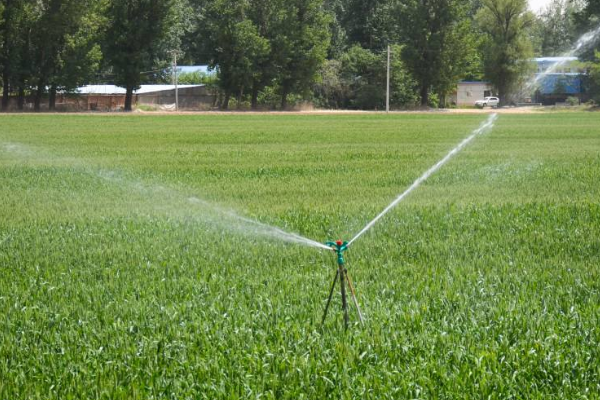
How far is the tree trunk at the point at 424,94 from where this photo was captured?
78.0m

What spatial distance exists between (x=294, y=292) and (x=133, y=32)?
63801 mm

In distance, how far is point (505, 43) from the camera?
71.9 meters

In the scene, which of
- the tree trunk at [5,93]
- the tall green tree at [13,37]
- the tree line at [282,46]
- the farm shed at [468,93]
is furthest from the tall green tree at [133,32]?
the farm shed at [468,93]

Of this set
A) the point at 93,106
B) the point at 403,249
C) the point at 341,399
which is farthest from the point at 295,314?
the point at 93,106

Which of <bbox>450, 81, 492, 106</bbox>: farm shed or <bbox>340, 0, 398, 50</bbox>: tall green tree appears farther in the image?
<bbox>450, 81, 492, 106</bbox>: farm shed

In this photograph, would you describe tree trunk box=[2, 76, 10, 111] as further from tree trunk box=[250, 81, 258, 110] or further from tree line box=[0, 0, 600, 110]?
tree trunk box=[250, 81, 258, 110]

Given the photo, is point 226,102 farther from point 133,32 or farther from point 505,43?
point 505,43

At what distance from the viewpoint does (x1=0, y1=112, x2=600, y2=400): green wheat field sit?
4363 mm

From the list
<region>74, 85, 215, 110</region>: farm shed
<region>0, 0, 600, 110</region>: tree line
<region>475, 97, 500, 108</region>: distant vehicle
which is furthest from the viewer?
<region>475, 97, 500, 108</region>: distant vehicle

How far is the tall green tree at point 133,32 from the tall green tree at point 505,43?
27.8 meters

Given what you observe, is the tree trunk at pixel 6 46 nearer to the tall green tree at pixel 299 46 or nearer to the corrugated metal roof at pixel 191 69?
the tall green tree at pixel 299 46

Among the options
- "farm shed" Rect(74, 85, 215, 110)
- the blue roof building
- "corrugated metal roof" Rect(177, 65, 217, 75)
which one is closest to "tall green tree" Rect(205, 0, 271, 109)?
"farm shed" Rect(74, 85, 215, 110)

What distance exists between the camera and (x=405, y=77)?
262 ft

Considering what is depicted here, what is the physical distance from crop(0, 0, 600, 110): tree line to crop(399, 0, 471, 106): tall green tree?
0.35 ft
